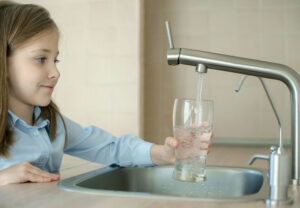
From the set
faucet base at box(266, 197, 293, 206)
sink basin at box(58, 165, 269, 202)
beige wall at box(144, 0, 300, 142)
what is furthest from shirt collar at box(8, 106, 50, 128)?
beige wall at box(144, 0, 300, 142)

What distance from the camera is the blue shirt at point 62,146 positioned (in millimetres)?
1187

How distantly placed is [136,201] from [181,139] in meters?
0.19

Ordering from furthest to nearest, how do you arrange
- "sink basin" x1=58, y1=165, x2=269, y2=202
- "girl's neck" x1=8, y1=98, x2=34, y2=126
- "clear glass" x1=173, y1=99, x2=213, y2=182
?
"girl's neck" x1=8, y1=98, x2=34, y2=126 → "sink basin" x1=58, y1=165, x2=269, y2=202 → "clear glass" x1=173, y1=99, x2=213, y2=182

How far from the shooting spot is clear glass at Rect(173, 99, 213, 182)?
0.86 metres

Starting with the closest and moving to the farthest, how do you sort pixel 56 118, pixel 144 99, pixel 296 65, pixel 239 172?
1. pixel 239 172
2. pixel 56 118
3. pixel 296 65
4. pixel 144 99

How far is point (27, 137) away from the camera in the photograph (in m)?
1.20

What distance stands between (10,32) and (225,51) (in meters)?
1.49

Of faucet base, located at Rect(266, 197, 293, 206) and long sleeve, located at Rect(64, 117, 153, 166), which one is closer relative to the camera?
faucet base, located at Rect(266, 197, 293, 206)

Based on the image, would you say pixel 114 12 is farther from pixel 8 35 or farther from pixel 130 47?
pixel 8 35

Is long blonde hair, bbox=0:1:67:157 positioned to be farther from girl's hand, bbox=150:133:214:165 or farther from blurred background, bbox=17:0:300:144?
blurred background, bbox=17:0:300:144

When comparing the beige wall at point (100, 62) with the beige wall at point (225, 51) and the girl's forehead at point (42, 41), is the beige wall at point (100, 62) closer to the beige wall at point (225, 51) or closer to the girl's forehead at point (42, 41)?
the beige wall at point (225, 51)

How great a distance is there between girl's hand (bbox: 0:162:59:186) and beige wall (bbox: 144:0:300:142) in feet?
5.21

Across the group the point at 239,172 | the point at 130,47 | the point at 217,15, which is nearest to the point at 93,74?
the point at 130,47

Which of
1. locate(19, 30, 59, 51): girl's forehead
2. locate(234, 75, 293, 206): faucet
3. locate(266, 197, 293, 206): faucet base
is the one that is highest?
locate(19, 30, 59, 51): girl's forehead
